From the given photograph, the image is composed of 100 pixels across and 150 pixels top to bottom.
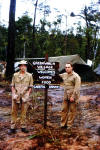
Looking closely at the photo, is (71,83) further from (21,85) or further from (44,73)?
(21,85)

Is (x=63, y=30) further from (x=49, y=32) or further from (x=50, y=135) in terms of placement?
(x=50, y=135)

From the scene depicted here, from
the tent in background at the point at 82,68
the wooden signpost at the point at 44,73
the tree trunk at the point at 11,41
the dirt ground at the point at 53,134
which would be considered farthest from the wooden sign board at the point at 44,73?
the tent in background at the point at 82,68

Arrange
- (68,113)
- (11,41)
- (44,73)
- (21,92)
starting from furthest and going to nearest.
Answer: (11,41) < (68,113) < (44,73) < (21,92)

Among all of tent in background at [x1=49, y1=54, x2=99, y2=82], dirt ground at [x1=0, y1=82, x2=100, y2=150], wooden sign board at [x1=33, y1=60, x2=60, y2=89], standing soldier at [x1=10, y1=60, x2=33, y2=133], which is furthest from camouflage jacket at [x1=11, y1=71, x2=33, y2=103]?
tent in background at [x1=49, y1=54, x2=99, y2=82]

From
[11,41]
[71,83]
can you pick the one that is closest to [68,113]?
[71,83]

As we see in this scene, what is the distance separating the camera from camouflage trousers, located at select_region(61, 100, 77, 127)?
627 cm

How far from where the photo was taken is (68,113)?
6531mm

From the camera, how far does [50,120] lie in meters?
7.29

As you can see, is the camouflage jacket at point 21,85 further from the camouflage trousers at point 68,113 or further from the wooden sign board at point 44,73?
the camouflage trousers at point 68,113

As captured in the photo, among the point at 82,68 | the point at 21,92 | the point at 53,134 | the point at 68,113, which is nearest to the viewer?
the point at 53,134

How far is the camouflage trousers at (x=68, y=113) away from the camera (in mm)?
6270

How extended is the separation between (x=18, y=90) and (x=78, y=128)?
6.19ft

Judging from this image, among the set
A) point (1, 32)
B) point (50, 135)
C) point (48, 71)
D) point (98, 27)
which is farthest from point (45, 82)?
point (1, 32)

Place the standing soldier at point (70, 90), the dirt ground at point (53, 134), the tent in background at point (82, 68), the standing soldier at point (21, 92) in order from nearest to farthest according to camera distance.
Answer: the dirt ground at point (53, 134), the standing soldier at point (21, 92), the standing soldier at point (70, 90), the tent in background at point (82, 68)
